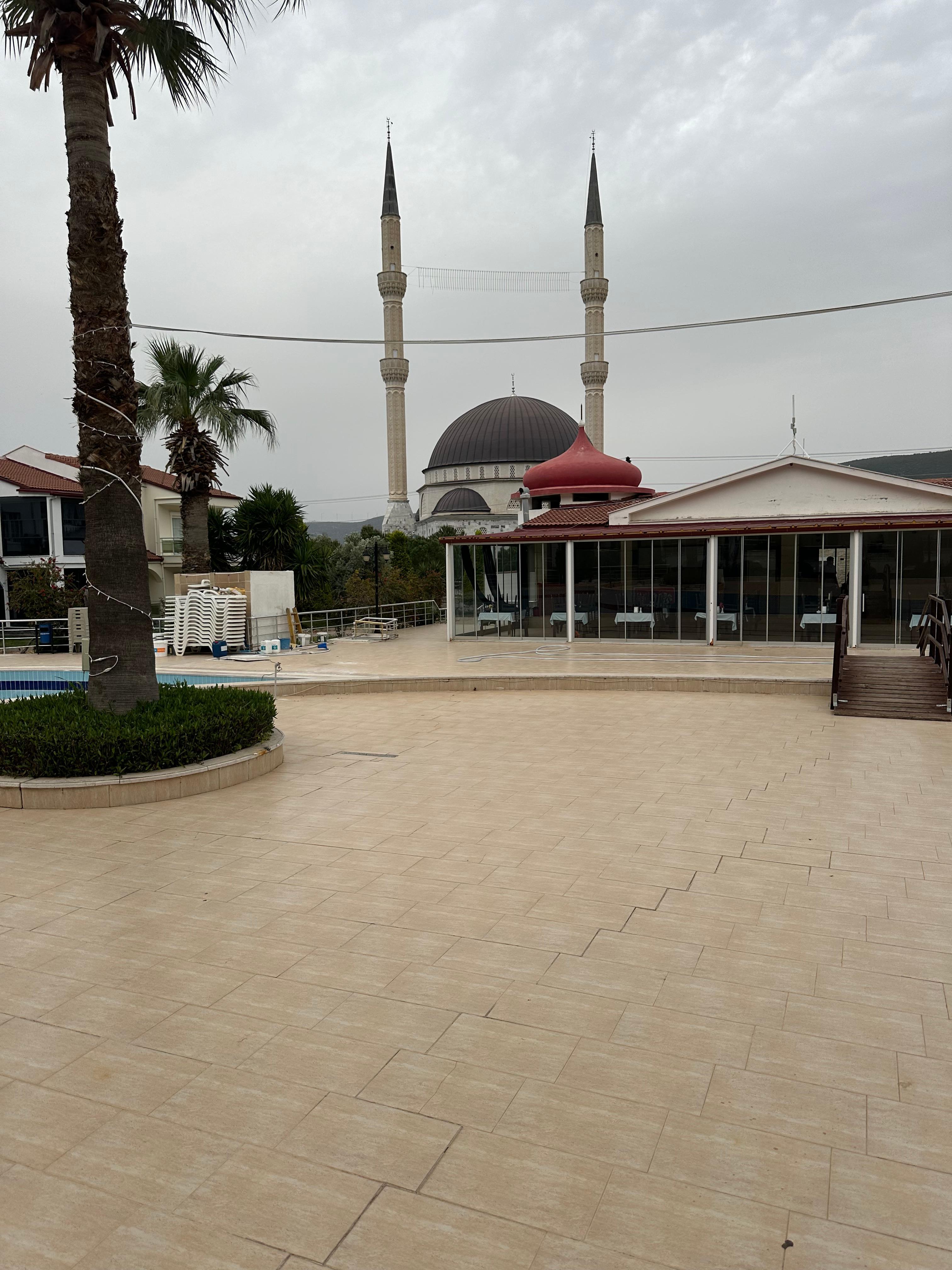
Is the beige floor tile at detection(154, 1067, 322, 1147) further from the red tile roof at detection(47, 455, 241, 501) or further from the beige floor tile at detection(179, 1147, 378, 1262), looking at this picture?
the red tile roof at detection(47, 455, 241, 501)

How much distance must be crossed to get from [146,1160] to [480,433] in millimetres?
77237

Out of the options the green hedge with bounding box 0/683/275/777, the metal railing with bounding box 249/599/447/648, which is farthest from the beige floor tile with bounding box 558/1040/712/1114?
the metal railing with bounding box 249/599/447/648

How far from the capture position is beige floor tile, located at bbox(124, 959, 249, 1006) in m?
4.23

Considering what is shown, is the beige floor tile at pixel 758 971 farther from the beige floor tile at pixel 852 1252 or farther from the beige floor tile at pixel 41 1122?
the beige floor tile at pixel 41 1122

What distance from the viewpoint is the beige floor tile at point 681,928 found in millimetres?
4812

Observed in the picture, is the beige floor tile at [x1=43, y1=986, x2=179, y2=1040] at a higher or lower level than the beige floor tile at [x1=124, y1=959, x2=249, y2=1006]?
lower

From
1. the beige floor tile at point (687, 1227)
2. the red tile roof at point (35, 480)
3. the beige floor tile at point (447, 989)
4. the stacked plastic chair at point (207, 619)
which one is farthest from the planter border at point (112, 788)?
the red tile roof at point (35, 480)

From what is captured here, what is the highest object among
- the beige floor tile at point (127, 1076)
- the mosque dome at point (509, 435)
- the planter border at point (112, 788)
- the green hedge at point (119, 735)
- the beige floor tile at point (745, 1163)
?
the mosque dome at point (509, 435)

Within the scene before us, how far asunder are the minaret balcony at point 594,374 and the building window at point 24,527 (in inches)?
1454

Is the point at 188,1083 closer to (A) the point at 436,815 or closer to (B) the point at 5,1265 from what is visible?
(B) the point at 5,1265

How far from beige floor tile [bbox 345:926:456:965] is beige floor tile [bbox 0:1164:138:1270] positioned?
192 centimetres

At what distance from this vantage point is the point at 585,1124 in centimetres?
322

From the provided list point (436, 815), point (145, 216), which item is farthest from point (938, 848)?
point (145, 216)

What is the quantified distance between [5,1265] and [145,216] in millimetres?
17126
